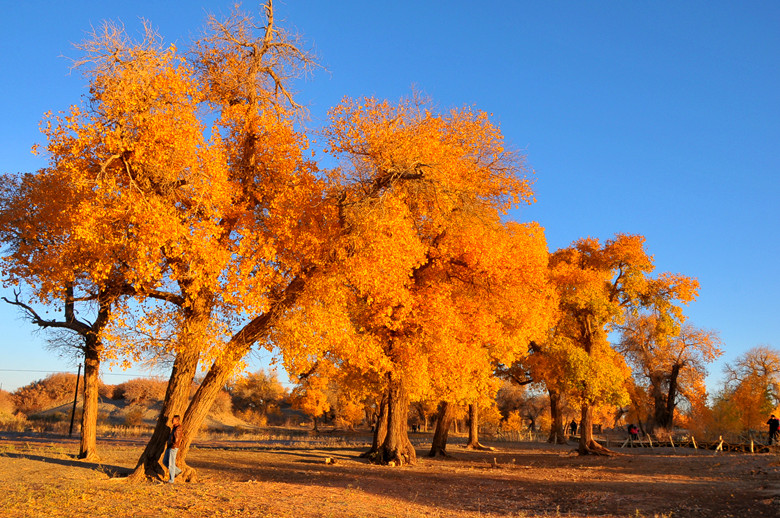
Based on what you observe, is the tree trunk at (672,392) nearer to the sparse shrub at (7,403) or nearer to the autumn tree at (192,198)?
the autumn tree at (192,198)

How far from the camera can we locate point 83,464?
19.0 meters

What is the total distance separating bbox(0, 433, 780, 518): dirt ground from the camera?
450 inches

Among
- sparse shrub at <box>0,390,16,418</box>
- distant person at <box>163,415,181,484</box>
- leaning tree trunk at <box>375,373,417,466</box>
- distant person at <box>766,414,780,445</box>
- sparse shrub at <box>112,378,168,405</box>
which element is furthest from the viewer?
sparse shrub at <box>112,378,168,405</box>

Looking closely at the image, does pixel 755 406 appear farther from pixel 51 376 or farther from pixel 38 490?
pixel 51 376

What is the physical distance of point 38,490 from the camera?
1281cm

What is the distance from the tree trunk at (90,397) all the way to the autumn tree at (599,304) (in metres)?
22.4

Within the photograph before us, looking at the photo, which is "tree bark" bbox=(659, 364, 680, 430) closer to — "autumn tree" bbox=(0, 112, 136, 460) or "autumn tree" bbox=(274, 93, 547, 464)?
"autumn tree" bbox=(274, 93, 547, 464)

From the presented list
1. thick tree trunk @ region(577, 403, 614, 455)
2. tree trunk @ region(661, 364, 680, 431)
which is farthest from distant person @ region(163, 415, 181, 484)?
tree trunk @ region(661, 364, 680, 431)

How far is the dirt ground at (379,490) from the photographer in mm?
11430

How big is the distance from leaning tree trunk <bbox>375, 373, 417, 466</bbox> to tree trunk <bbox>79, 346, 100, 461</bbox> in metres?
11.6

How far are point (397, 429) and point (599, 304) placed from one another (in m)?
13.4

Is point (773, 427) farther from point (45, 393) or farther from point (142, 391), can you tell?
point (45, 393)

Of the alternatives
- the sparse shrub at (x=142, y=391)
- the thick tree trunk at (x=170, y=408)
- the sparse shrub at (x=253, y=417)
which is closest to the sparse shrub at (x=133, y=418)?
the sparse shrub at (x=142, y=391)

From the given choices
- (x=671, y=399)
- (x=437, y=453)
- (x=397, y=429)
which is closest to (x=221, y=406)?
(x=437, y=453)
